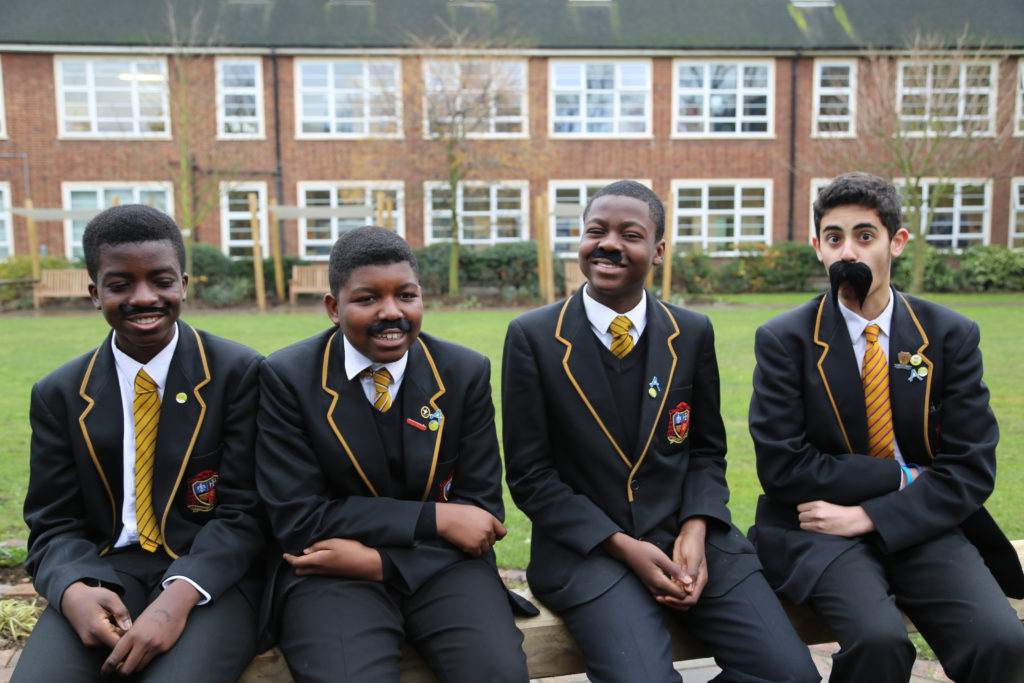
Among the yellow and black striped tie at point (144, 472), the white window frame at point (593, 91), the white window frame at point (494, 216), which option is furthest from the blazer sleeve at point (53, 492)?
the white window frame at point (593, 91)

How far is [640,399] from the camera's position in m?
2.76

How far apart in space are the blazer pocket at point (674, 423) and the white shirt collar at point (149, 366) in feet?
5.26

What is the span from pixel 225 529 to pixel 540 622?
3.34 ft

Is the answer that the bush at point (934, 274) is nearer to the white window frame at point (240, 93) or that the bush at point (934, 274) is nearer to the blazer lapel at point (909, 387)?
the white window frame at point (240, 93)

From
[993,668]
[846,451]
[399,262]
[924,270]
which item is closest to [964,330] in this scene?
[846,451]

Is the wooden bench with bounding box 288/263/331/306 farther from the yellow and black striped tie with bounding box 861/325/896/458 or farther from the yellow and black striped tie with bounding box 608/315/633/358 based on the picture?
the yellow and black striped tie with bounding box 861/325/896/458

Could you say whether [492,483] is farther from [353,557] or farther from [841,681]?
[841,681]

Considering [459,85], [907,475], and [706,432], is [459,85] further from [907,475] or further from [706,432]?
[907,475]

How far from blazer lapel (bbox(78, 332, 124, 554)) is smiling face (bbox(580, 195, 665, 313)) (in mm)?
1592

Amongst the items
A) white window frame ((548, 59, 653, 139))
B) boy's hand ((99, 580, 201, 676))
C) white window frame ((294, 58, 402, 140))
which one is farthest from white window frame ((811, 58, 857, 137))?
boy's hand ((99, 580, 201, 676))

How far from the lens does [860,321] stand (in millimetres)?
2838

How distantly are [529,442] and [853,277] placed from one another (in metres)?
1.24

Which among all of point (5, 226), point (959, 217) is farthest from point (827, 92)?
point (5, 226)

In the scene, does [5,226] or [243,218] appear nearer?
[5,226]
